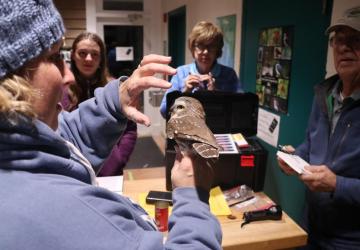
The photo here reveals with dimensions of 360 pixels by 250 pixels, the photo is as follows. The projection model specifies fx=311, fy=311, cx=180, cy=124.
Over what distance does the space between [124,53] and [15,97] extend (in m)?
4.56

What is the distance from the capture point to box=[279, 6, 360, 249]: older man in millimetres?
1229

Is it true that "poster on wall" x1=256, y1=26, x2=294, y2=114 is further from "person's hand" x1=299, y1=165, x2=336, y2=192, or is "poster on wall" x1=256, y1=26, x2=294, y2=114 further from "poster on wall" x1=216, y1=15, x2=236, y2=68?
"person's hand" x1=299, y1=165, x2=336, y2=192

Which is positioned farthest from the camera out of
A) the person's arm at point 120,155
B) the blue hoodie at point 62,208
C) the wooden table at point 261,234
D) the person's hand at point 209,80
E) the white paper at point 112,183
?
the person's hand at point 209,80

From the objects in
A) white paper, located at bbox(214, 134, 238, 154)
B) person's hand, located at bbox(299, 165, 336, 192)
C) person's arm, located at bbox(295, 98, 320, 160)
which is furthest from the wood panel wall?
person's hand, located at bbox(299, 165, 336, 192)

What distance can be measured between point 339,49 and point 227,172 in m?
0.74

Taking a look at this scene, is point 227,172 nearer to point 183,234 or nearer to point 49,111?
point 183,234

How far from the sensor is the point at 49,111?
586mm

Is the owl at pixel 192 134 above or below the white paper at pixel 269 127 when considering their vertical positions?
above

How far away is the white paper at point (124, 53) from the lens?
484 cm

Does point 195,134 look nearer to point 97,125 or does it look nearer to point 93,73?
point 97,125

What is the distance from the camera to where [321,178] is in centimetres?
124

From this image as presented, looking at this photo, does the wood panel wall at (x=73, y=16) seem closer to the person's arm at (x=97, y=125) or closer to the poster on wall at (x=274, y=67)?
the poster on wall at (x=274, y=67)

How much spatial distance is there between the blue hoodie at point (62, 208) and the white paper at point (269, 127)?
1848 mm

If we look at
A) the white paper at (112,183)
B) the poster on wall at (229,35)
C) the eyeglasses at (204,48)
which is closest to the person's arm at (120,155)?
the white paper at (112,183)
